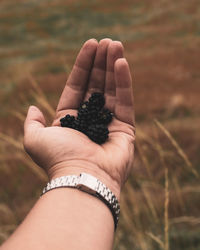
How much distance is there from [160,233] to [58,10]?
18357mm

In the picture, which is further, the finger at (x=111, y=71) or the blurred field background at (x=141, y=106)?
the blurred field background at (x=141, y=106)

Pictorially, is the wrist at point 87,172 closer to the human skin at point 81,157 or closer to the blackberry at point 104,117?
the human skin at point 81,157

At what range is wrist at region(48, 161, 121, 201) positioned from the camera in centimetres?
125

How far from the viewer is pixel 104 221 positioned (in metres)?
1.07

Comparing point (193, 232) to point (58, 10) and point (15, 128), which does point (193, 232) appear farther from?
point (58, 10)

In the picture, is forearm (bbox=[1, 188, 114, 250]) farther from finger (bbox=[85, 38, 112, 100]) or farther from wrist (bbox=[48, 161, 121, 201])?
finger (bbox=[85, 38, 112, 100])

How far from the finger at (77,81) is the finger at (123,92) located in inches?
9.3

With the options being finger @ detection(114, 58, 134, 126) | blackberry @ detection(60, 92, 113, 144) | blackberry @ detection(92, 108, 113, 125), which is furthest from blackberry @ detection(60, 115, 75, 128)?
finger @ detection(114, 58, 134, 126)

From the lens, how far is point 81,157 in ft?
4.34

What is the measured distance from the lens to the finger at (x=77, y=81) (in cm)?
169

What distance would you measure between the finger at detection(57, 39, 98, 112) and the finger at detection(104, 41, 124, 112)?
0.11 metres

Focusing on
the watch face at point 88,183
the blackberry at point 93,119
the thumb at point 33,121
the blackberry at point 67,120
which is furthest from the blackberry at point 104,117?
the watch face at point 88,183

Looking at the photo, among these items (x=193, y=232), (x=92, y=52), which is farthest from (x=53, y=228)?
(x=193, y=232)

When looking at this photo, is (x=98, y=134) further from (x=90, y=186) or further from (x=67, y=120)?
(x=90, y=186)
